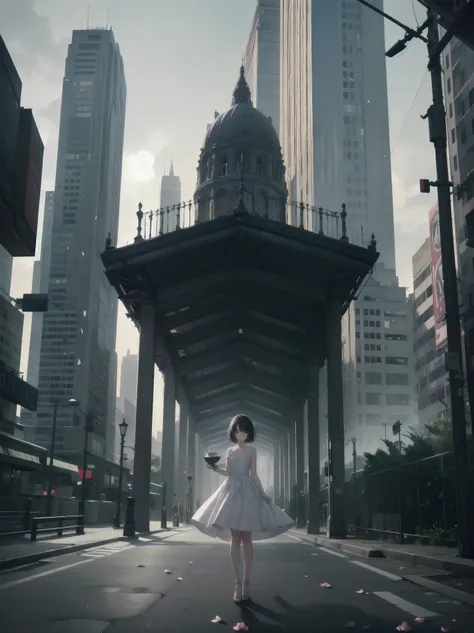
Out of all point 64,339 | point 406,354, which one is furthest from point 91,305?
point 406,354

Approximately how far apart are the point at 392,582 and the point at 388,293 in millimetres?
131590

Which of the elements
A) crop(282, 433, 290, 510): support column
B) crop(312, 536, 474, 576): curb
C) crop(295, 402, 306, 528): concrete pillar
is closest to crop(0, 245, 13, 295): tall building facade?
crop(282, 433, 290, 510): support column

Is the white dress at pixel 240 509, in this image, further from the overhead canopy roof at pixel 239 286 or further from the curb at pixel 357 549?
the overhead canopy roof at pixel 239 286

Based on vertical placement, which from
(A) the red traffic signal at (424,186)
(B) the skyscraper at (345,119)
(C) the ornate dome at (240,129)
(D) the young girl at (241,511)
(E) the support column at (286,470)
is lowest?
(D) the young girl at (241,511)

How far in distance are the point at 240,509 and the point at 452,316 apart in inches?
298

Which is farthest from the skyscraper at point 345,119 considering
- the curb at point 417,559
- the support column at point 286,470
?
the curb at point 417,559

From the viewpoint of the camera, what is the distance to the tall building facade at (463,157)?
211 ft

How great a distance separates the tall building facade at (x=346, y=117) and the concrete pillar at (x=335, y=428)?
455ft

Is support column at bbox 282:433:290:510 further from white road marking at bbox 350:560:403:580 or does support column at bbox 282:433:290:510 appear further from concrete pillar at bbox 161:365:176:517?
white road marking at bbox 350:560:403:580

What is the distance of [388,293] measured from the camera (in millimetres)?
138500

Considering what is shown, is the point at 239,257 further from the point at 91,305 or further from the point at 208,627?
the point at 91,305

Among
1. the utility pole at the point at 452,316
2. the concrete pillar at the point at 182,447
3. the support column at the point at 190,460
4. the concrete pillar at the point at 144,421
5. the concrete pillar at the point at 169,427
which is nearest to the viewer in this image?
the utility pole at the point at 452,316

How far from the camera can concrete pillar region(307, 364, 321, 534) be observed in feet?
119

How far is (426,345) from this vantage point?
105125 millimetres
